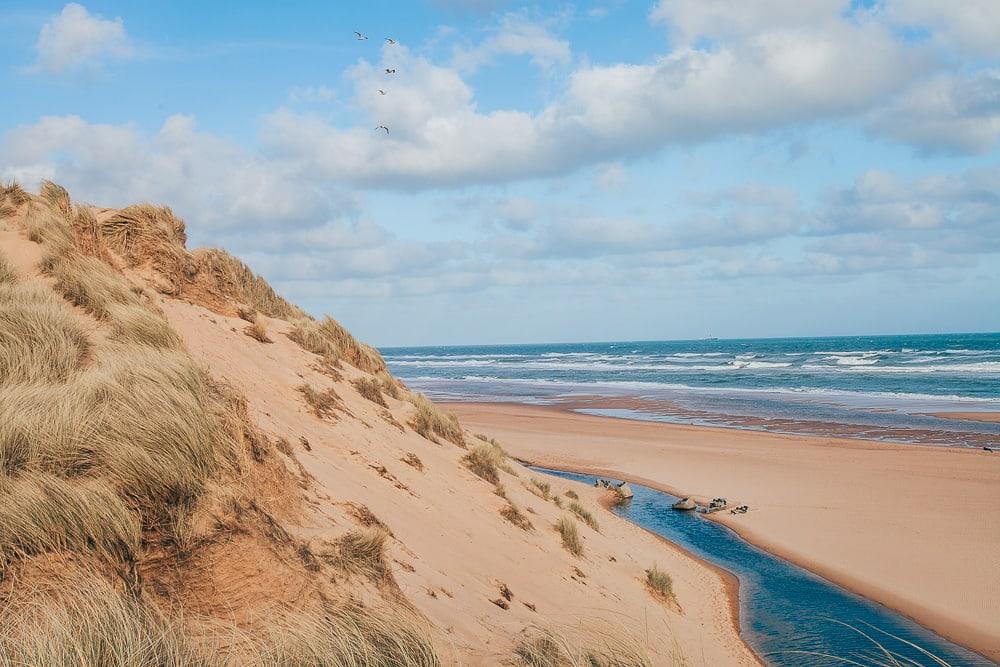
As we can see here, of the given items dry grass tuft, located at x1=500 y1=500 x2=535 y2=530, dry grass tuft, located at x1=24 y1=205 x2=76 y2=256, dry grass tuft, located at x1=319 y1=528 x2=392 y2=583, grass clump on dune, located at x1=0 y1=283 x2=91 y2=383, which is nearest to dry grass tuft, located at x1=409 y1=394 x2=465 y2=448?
dry grass tuft, located at x1=500 y1=500 x2=535 y2=530

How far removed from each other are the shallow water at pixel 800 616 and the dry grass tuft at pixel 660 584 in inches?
38.4

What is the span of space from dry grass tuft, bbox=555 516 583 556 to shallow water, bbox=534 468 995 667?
2.26 m

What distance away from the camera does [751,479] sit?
1748 cm

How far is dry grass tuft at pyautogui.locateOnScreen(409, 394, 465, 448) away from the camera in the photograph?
38.7 ft

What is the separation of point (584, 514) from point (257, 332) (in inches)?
251

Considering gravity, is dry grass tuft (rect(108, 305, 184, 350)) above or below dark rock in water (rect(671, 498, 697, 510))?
above

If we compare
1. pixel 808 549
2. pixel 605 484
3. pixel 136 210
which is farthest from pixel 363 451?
pixel 605 484

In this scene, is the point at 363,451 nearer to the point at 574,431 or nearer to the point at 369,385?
the point at 369,385

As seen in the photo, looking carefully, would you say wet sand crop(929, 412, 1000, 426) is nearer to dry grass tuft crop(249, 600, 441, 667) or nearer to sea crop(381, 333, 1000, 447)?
sea crop(381, 333, 1000, 447)

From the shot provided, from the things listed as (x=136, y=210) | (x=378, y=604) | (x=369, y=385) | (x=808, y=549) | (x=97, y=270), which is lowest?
(x=808, y=549)

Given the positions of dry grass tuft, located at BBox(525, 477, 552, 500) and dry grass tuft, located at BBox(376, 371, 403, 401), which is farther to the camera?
dry grass tuft, located at BBox(376, 371, 403, 401)

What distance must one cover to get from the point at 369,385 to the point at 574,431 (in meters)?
15.5

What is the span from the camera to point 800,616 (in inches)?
365

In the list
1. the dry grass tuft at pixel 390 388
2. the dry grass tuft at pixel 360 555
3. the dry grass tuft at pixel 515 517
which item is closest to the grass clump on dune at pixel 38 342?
the dry grass tuft at pixel 360 555
